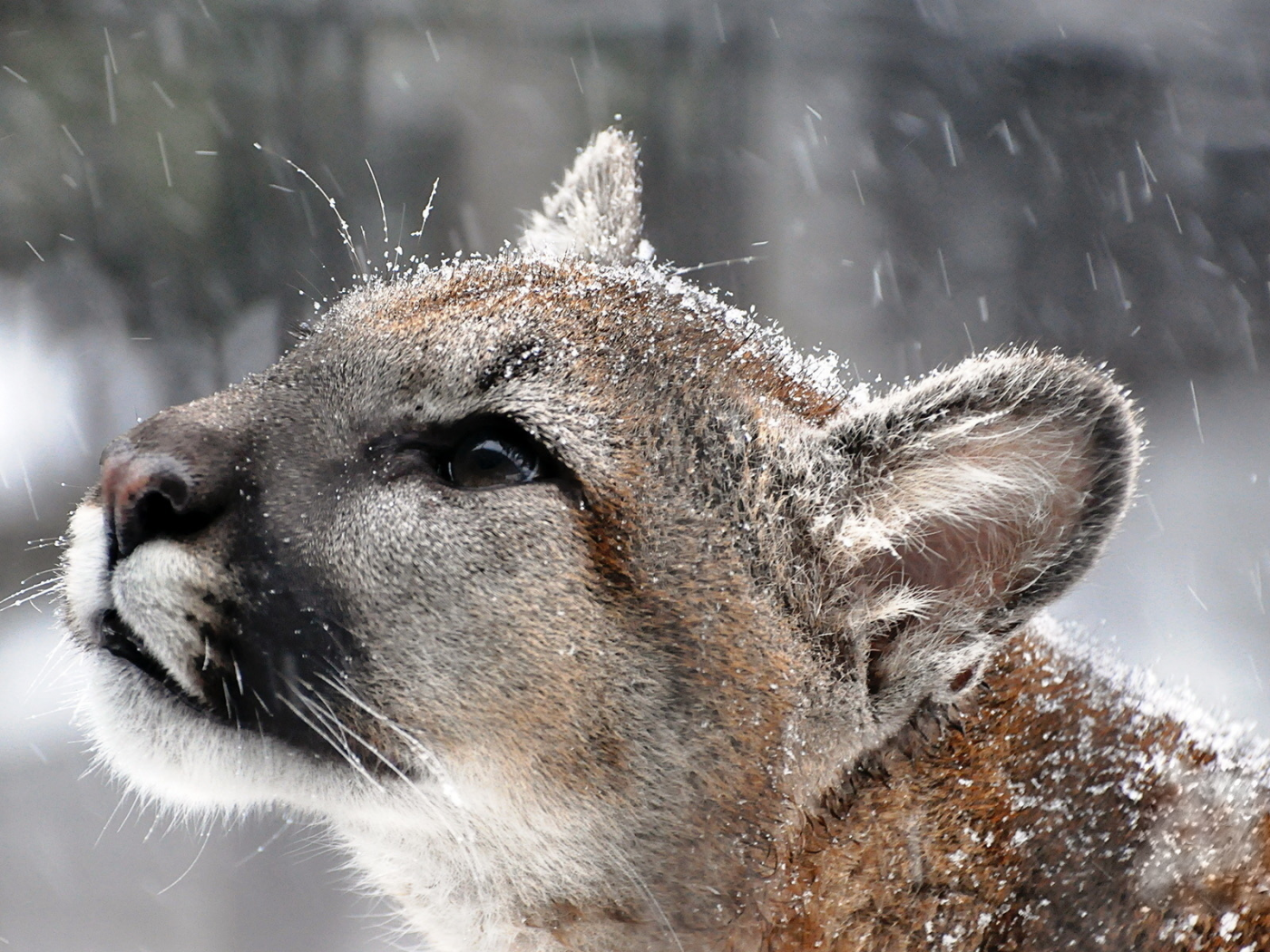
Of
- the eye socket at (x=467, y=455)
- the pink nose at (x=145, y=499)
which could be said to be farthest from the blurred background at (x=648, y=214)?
the pink nose at (x=145, y=499)

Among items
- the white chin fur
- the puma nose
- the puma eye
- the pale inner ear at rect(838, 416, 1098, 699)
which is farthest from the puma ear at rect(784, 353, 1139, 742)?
the white chin fur

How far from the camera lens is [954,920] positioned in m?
2.27

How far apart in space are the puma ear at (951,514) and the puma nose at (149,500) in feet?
4.14

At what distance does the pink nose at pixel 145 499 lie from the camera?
2.20 m

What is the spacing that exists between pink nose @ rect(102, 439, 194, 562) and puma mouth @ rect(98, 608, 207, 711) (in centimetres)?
15

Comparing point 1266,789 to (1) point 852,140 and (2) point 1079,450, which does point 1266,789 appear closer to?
(2) point 1079,450

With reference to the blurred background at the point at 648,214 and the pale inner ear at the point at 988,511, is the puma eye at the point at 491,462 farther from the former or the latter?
the blurred background at the point at 648,214

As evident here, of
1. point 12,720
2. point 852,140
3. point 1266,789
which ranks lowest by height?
point 12,720

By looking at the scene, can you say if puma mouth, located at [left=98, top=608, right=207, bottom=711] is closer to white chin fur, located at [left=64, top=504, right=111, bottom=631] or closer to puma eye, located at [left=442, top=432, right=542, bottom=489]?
white chin fur, located at [left=64, top=504, right=111, bottom=631]

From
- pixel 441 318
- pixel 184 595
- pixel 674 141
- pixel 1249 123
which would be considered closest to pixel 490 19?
pixel 674 141

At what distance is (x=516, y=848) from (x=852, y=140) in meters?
8.96

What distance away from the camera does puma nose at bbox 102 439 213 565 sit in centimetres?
220

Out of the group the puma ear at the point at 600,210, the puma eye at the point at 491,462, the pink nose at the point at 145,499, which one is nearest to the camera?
the pink nose at the point at 145,499

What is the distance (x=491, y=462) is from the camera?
244 cm
